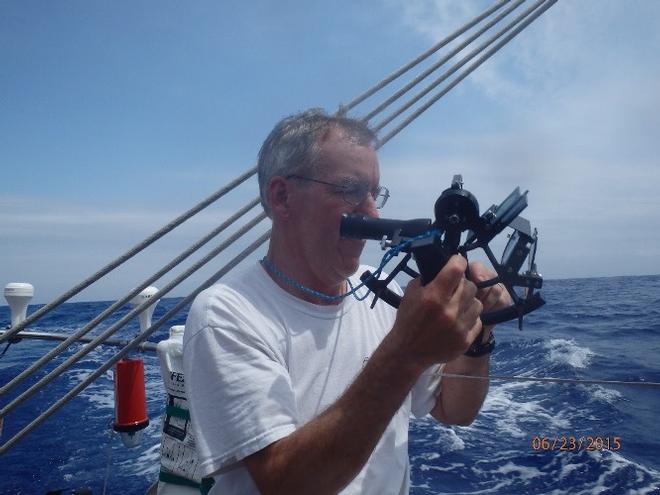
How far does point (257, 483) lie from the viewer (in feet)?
3.32

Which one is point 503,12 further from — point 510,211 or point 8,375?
point 8,375

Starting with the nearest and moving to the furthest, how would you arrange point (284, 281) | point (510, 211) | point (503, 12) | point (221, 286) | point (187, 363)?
point (510, 211)
point (187, 363)
point (221, 286)
point (284, 281)
point (503, 12)

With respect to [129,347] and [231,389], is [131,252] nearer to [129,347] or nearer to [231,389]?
[129,347]

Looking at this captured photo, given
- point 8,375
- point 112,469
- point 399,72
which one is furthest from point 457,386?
point 8,375

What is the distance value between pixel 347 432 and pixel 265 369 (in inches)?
9.8

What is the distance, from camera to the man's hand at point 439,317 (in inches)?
35.0

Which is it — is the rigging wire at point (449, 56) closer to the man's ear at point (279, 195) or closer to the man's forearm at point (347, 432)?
the man's ear at point (279, 195)

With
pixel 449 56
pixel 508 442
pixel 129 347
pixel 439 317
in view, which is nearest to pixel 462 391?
pixel 439 317

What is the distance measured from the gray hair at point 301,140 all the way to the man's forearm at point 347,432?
622 millimetres

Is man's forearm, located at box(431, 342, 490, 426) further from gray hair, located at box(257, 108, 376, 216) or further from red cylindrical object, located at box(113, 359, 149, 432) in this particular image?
red cylindrical object, located at box(113, 359, 149, 432)

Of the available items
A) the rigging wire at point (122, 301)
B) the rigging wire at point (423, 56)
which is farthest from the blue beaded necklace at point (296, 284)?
the rigging wire at point (423, 56)

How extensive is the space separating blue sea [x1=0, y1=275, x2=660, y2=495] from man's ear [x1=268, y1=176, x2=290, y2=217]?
69.5 inches

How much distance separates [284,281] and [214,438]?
1.58ft
